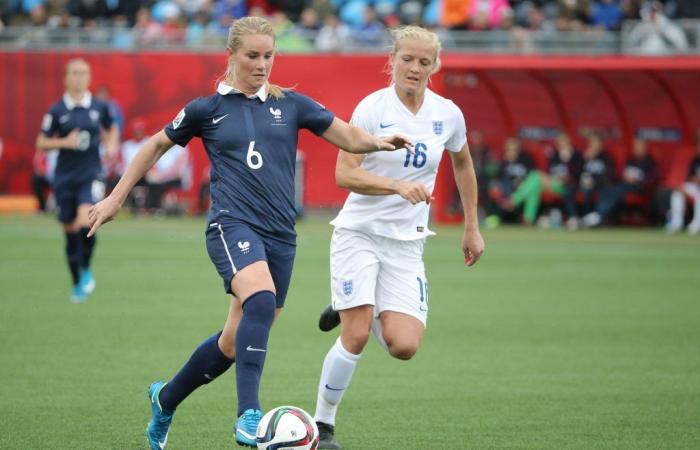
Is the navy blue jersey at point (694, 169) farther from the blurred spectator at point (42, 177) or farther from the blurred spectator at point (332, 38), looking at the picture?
the blurred spectator at point (42, 177)

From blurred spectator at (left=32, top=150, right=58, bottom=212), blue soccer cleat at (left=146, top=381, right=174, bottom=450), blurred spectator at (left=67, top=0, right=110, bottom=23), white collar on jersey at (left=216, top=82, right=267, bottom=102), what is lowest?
blurred spectator at (left=32, top=150, right=58, bottom=212)

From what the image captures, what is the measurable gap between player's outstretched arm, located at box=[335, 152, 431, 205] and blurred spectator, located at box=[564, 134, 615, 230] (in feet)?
60.5

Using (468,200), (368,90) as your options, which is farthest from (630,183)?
(468,200)

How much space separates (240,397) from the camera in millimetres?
6332

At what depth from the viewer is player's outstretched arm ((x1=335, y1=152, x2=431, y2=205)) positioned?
675 centimetres

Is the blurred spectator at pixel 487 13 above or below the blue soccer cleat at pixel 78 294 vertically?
above

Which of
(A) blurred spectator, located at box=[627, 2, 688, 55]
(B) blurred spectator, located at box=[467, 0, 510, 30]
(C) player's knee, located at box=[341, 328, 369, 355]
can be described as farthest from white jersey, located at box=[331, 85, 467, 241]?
(B) blurred spectator, located at box=[467, 0, 510, 30]

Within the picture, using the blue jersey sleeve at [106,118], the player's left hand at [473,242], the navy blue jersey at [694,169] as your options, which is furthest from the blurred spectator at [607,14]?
the player's left hand at [473,242]

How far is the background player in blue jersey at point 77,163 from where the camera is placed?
13.7 meters

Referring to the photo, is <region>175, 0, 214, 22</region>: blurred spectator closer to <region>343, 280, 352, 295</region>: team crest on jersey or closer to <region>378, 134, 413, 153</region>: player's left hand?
<region>343, 280, 352, 295</region>: team crest on jersey

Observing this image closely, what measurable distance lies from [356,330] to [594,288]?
8.88 m

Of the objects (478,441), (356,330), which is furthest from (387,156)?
(478,441)

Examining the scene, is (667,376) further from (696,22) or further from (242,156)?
(696,22)

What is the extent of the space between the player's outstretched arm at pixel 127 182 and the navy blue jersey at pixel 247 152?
80 millimetres
